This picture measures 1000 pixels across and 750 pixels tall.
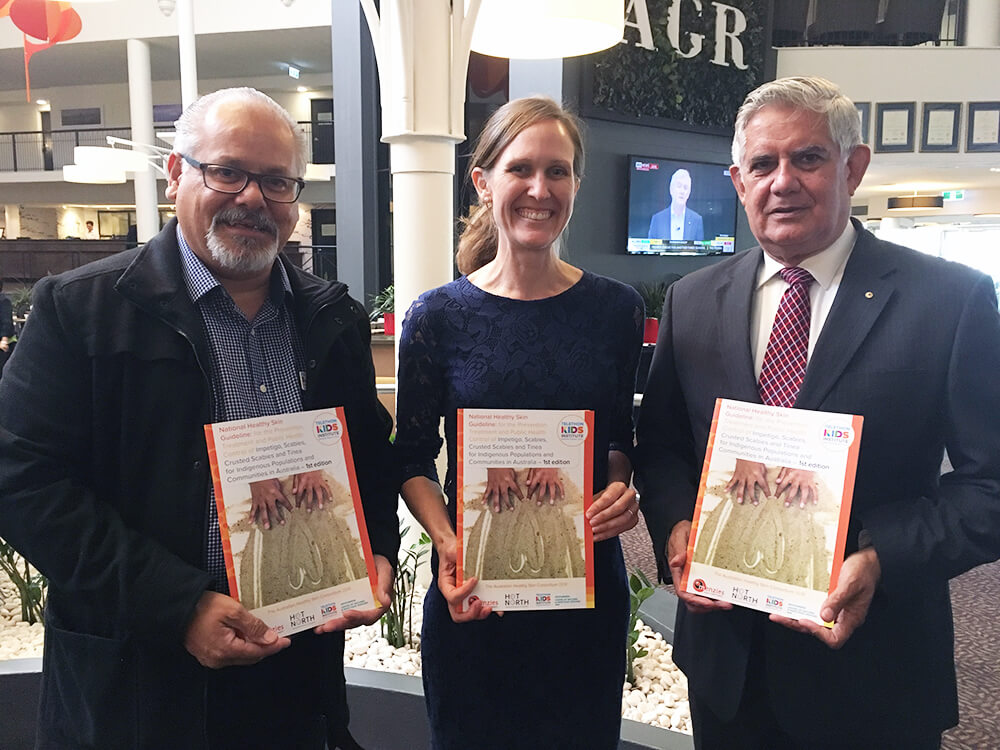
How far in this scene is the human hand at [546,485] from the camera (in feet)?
4.86

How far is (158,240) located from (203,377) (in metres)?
0.29

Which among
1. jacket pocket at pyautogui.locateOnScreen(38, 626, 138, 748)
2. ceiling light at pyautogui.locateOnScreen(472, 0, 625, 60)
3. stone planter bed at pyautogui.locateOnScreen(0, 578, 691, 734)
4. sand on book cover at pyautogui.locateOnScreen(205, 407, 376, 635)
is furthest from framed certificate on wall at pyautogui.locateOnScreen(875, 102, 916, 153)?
jacket pocket at pyautogui.locateOnScreen(38, 626, 138, 748)

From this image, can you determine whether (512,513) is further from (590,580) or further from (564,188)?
(564,188)

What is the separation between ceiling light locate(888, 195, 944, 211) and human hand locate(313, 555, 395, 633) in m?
14.6

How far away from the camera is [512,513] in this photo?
1.49m

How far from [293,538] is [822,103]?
1.22 meters

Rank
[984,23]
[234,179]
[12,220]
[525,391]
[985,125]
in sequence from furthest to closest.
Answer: [12,220] < [984,23] < [985,125] < [525,391] < [234,179]

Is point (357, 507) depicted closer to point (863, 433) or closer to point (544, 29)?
point (863, 433)

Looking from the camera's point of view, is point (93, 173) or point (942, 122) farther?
point (942, 122)

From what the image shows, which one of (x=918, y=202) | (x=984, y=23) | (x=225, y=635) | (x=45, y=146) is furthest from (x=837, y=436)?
(x=45, y=146)

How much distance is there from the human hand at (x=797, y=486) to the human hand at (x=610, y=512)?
1.00 feet

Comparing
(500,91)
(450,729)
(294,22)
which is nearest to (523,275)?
(450,729)

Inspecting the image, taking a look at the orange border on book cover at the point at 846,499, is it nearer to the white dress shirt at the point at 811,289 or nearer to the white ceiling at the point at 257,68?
the white dress shirt at the point at 811,289

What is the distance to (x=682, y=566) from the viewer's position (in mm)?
1415
